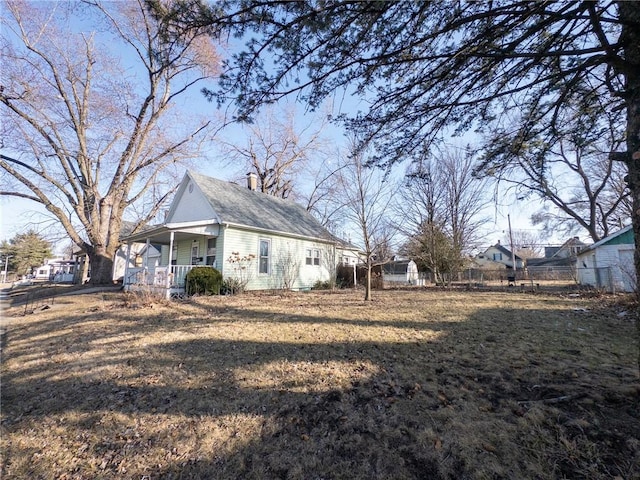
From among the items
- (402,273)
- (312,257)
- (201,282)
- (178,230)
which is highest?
(178,230)

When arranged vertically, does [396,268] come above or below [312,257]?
below

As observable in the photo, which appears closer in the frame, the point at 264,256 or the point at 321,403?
the point at 321,403

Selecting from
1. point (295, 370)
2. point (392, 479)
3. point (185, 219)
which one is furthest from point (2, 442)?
point (185, 219)

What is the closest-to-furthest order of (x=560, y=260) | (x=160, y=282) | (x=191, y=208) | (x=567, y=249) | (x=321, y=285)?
(x=160, y=282) → (x=191, y=208) → (x=321, y=285) → (x=567, y=249) → (x=560, y=260)

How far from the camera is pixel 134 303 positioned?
8.33m

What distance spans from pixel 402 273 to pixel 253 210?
631 inches

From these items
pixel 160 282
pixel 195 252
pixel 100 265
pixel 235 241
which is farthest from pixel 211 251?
pixel 100 265

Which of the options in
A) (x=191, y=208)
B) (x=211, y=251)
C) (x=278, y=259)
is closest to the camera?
(x=211, y=251)

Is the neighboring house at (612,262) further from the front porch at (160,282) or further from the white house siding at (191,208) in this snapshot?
the white house siding at (191,208)

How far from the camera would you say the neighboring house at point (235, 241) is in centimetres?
1203

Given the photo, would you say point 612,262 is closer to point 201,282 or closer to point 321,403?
point 321,403

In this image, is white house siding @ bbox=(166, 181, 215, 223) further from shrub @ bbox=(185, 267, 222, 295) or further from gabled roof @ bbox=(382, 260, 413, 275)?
gabled roof @ bbox=(382, 260, 413, 275)

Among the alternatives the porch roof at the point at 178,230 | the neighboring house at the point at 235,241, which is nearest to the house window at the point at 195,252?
the neighboring house at the point at 235,241

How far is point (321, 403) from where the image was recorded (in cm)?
306
